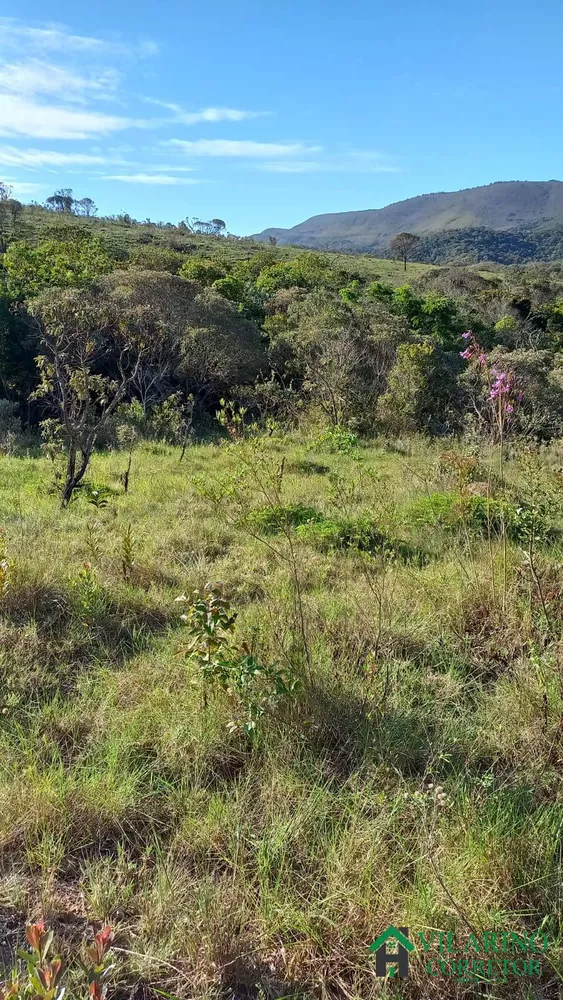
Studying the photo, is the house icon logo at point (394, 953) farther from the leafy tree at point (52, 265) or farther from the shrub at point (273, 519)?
the leafy tree at point (52, 265)

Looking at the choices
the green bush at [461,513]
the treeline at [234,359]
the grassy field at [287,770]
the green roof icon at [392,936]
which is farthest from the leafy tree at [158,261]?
the green roof icon at [392,936]

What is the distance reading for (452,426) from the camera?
498 inches

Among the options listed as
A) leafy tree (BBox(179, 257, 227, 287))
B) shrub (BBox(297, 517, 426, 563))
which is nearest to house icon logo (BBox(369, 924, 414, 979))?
shrub (BBox(297, 517, 426, 563))

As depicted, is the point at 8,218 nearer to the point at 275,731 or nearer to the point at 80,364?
the point at 80,364

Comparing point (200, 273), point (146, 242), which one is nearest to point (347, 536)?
point (200, 273)

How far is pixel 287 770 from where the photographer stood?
1.98m

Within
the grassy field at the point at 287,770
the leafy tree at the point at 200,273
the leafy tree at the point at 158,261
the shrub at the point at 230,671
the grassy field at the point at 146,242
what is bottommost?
the grassy field at the point at 287,770

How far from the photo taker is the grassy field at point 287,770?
57.7 inches

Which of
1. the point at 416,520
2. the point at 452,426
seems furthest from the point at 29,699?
the point at 452,426

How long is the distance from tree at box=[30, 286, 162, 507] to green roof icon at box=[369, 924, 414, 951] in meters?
4.92

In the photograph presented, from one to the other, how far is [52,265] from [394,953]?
23909 millimetres

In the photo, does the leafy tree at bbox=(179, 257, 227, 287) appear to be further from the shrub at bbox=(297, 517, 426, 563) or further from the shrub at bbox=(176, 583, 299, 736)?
the shrub at bbox=(176, 583, 299, 736)

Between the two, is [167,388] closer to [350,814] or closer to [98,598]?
[98,598]

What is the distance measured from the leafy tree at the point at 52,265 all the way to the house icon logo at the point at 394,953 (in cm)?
1712
